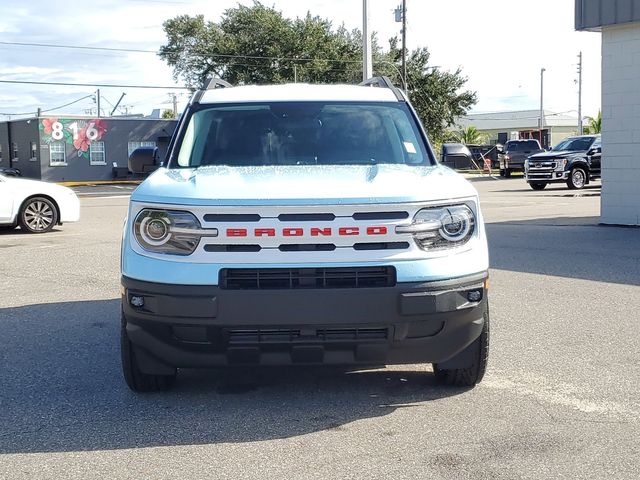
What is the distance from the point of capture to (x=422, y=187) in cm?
486

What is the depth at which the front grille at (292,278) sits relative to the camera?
464cm

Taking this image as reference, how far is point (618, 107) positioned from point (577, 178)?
13807mm

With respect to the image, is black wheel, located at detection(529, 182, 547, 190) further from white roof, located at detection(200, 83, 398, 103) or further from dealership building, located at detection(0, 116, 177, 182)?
white roof, located at detection(200, 83, 398, 103)

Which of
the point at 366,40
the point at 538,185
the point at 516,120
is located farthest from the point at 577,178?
the point at 516,120

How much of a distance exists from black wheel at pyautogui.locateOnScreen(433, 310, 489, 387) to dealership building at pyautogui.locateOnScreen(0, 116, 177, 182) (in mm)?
43080

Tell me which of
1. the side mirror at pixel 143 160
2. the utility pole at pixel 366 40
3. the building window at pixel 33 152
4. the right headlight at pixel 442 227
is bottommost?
the right headlight at pixel 442 227

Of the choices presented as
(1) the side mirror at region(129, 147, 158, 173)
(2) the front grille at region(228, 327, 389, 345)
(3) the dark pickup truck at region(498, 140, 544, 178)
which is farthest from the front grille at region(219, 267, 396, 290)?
(3) the dark pickup truck at region(498, 140, 544, 178)

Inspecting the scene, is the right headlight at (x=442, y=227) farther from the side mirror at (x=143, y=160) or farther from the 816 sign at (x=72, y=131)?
the 816 sign at (x=72, y=131)

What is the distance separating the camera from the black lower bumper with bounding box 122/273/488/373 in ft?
15.0

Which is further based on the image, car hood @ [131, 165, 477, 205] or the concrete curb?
the concrete curb

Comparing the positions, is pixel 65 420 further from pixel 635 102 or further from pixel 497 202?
pixel 497 202

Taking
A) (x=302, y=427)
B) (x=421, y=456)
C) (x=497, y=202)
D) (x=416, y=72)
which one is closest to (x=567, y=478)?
(x=421, y=456)

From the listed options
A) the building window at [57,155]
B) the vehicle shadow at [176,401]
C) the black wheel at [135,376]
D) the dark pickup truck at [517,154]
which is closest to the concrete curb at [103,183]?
the building window at [57,155]

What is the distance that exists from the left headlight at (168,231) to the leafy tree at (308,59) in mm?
50660
